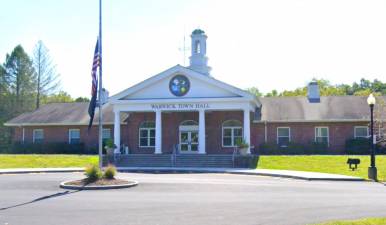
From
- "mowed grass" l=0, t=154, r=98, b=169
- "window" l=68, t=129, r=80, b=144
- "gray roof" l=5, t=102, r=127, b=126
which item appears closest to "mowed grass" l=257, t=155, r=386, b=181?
"mowed grass" l=0, t=154, r=98, b=169

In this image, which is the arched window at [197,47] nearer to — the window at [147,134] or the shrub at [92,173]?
the window at [147,134]

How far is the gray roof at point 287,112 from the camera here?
3875 centimetres

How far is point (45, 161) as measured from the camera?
1326 inches

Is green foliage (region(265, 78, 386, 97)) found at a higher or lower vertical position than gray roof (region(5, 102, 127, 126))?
higher

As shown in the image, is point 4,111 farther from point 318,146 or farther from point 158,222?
point 158,222

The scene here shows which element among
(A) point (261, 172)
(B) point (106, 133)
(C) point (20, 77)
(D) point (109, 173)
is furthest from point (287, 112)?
(C) point (20, 77)

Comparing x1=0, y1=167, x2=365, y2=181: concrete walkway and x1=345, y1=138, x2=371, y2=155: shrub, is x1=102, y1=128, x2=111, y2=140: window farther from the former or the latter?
x1=345, y1=138, x2=371, y2=155: shrub

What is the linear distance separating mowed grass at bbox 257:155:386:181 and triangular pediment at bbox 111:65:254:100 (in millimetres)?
6170

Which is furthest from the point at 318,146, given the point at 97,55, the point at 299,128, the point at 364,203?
the point at 364,203

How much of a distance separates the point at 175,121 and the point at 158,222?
28662 mm

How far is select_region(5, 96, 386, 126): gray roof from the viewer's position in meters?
38.8

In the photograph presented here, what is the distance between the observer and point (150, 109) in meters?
36.0

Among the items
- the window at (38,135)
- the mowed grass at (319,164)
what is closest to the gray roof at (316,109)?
the mowed grass at (319,164)

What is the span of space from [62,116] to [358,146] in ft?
79.5
